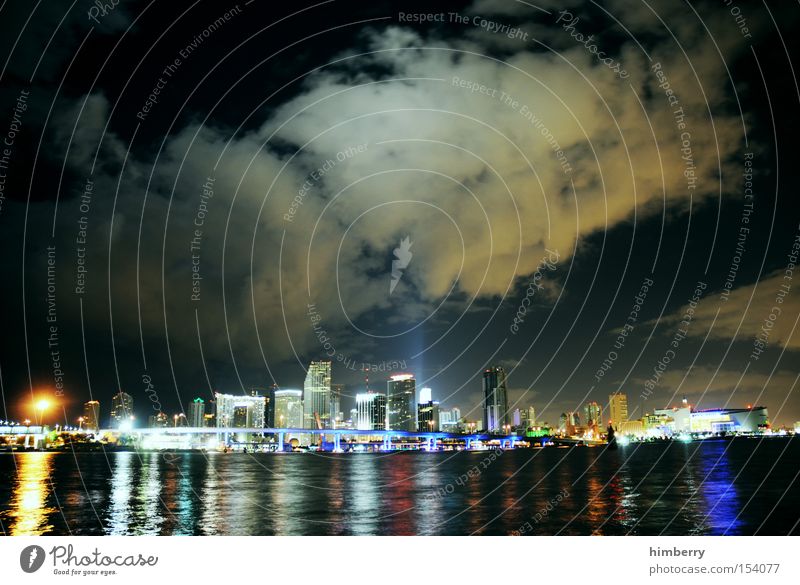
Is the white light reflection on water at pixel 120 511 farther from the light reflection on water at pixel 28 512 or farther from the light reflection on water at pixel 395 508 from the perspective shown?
the light reflection on water at pixel 28 512

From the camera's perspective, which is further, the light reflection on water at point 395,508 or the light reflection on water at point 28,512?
the light reflection on water at point 395,508

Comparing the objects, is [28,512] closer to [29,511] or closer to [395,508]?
[29,511]

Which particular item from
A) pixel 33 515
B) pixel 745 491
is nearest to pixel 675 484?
pixel 745 491

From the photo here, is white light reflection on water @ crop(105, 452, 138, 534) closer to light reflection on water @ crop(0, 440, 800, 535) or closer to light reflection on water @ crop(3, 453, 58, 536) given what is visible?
light reflection on water @ crop(0, 440, 800, 535)

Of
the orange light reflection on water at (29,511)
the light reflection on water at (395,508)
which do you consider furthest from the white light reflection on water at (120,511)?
the orange light reflection on water at (29,511)

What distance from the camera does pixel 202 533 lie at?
24734mm

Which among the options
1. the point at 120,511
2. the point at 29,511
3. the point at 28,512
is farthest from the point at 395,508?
the point at 29,511

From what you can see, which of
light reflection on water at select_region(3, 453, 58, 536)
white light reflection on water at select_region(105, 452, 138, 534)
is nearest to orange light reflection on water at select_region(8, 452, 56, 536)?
light reflection on water at select_region(3, 453, 58, 536)

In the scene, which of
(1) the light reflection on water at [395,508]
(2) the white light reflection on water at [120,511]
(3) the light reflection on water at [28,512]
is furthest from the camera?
(1) the light reflection on water at [395,508]
